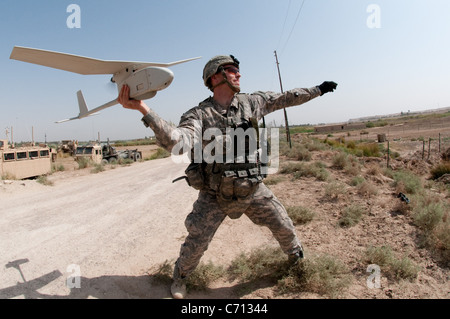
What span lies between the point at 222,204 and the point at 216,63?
4.25ft

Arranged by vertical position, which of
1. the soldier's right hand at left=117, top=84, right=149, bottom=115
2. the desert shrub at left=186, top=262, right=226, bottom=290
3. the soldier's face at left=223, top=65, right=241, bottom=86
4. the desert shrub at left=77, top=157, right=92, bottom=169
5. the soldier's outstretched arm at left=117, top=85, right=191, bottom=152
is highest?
the soldier's face at left=223, top=65, right=241, bottom=86

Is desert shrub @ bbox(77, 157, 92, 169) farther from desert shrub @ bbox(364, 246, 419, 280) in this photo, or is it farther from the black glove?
desert shrub @ bbox(364, 246, 419, 280)

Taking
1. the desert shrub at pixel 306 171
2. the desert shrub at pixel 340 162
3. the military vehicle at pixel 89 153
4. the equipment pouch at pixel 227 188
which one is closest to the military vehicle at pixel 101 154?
the military vehicle at pixel 89 153

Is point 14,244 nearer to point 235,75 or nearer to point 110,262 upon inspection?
point 110,262

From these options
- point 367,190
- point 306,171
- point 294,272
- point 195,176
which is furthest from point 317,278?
point 306,171

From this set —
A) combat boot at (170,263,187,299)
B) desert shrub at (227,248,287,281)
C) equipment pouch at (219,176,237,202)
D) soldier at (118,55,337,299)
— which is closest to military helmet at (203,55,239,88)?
soldier at (118,55,337,299)

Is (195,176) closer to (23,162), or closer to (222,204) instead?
(222,204)

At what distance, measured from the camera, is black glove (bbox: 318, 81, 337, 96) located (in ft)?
9.51

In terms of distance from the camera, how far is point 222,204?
249cm

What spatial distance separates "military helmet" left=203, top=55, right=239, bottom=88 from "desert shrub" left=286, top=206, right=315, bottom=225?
2.77 meters

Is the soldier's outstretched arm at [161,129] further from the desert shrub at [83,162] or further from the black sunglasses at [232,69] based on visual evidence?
the desert shrub at [83,162]

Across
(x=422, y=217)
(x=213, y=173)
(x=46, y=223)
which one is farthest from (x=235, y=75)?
(x=46, y=223)

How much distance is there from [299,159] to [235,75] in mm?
10064
